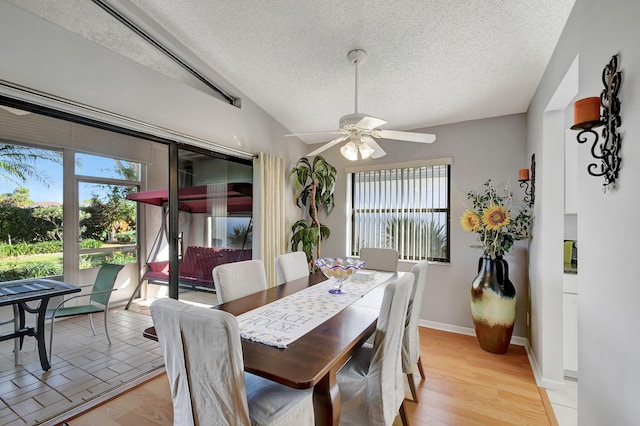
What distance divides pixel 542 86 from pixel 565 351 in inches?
86.7

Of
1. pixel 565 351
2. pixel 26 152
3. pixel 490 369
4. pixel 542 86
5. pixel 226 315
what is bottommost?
pixel 490 369

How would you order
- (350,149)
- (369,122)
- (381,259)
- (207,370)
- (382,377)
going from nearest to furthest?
(207,370)
(382,377)
(369,122)
(350,149)
(381,259)

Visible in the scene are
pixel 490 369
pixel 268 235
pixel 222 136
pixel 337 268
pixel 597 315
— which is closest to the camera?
pixel 597 315

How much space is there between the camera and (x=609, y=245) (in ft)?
3.89

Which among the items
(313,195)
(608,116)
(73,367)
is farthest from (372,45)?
(73,367)

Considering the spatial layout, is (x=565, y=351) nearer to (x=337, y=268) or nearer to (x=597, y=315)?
(x=597, y=315)

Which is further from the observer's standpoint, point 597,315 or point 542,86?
point 542,86

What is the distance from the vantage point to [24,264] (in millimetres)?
2252

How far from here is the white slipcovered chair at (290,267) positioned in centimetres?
263

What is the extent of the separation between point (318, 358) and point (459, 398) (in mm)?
1654

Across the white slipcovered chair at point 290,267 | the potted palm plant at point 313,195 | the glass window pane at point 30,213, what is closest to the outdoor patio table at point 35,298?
the glass window pane at point 30,213

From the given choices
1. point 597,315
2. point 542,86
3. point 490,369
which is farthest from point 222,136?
point 490,369

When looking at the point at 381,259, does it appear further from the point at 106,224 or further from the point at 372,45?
the point at 106,224

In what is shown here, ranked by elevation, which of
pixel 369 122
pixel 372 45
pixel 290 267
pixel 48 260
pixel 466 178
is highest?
pixel 372 45
